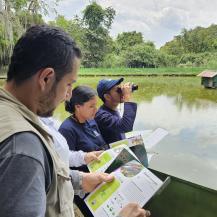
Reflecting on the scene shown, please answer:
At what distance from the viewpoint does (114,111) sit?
181 cm

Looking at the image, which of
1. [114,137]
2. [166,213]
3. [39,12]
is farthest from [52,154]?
[39,12]

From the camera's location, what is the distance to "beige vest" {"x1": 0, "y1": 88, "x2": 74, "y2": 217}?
0.52 m

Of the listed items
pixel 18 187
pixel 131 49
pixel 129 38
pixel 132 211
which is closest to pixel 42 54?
pixel 18 187

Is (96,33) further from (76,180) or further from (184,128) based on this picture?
(76,180)

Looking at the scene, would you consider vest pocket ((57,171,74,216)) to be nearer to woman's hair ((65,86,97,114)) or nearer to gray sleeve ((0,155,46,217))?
gray sleeve ((0,155,46,217))

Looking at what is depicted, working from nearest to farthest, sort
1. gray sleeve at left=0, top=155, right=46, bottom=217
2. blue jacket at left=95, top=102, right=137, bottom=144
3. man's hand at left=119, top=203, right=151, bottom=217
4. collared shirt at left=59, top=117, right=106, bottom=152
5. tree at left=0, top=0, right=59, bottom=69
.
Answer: gray sleeve at left=0, top=155, right=46, bottom=217, man's hand at left=119, top=203, right=151, bottom=217, collared shirt at left=59, top=117, right=106, bottom=152, blue jacket at left=95, top=102, right=137, bottom=144, tree at left=0, top=0, right=59, bottom=69

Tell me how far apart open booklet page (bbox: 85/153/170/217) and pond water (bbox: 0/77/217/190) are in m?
0.34

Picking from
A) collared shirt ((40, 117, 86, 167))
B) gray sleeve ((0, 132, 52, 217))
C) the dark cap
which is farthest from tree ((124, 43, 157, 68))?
gray sleeve ((0, 132, 52, 217))

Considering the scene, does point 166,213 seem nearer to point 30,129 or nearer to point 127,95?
point 127,95

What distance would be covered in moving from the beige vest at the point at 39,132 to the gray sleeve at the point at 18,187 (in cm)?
5

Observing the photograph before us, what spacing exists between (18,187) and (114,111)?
52.9 inches

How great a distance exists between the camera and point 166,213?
4.80ft

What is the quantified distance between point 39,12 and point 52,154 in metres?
2.82

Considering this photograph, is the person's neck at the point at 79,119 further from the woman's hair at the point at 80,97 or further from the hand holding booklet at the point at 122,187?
the hand holding booklet at the point at 122,187
